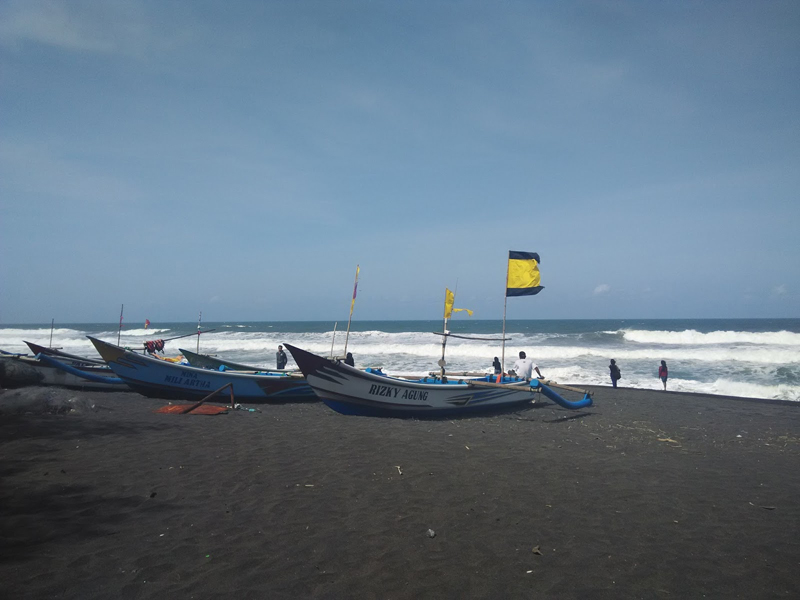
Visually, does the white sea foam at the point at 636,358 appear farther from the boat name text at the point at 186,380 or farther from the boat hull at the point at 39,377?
the boat name text at the point at 186,380

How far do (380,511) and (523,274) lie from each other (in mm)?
8852

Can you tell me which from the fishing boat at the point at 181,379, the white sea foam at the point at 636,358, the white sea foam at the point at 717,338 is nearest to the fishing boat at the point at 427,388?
the fishing boat at the point at 181,379

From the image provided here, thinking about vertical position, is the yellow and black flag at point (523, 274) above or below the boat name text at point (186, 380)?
above

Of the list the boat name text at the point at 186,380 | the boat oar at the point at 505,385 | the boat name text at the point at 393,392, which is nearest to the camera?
the boat name text at the point at 393,392

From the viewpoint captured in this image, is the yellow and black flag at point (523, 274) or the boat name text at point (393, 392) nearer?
the boat name text at point (393, 392)

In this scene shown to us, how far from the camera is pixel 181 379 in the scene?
13.1 m

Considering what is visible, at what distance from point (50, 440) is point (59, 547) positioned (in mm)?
4393

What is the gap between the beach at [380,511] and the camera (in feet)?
13.0

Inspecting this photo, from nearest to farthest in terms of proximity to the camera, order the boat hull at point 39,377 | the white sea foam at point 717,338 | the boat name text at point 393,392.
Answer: the boat name text at point 393,392
the boat hull at point 39,377
the white sea foam at point 717,338

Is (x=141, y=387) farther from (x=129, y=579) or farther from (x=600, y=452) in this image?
(x=600, y=452)

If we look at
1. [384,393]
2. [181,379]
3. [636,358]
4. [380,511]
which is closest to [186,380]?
[181,379]

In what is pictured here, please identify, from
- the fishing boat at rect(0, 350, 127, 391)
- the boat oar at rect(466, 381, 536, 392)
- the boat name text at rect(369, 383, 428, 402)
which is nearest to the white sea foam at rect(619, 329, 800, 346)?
the boat oar at rect(466, 381, 536, 392)

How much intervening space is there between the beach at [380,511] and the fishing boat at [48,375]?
586 centimetres

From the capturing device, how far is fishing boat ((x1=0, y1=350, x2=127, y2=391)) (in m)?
14.3
